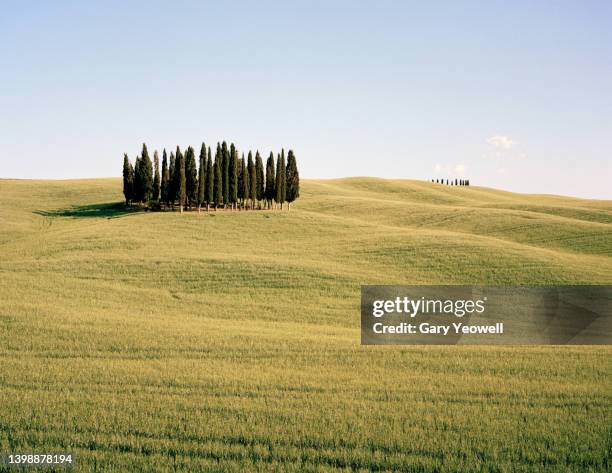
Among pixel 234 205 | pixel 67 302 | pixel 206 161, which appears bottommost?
pixel 67 302

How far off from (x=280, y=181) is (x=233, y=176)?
6.34 m

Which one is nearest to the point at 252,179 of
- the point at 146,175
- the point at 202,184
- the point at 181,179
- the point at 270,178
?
the point at 270,178

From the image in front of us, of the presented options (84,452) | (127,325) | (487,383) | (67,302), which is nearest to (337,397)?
(487,383)

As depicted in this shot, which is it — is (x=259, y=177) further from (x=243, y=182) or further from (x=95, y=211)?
(x=95, y=211)

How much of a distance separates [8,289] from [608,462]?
100 ft

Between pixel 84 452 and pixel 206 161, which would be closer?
pixel 84 452

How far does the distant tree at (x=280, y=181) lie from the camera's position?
7350 centimetres

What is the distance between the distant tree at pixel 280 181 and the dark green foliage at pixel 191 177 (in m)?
10.5

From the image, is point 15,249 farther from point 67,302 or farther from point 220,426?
point 220,426

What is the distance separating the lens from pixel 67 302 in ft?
94.3

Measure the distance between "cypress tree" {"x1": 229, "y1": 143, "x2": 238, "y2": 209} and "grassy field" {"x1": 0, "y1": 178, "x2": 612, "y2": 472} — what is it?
2853 centimetres

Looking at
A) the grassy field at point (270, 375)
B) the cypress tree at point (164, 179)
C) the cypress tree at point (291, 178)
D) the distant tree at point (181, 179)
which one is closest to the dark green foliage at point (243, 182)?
the cypress tree at point (291, 178)

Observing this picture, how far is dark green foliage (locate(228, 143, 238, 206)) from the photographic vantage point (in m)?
70.9

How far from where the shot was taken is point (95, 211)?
243ft
